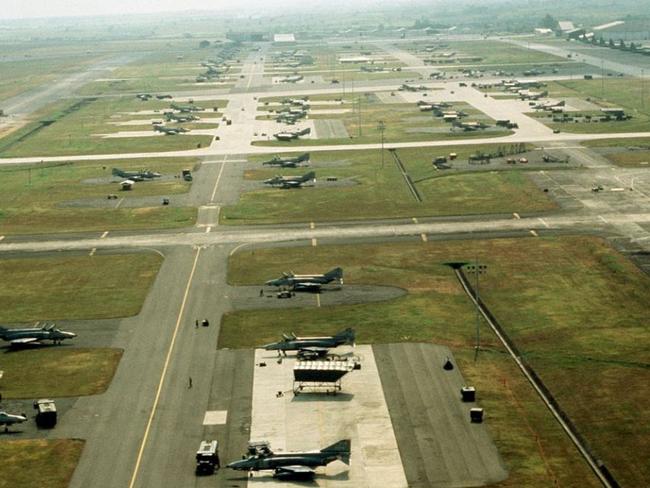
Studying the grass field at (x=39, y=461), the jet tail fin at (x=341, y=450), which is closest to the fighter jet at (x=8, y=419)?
the grass field at (x=39, y=461)

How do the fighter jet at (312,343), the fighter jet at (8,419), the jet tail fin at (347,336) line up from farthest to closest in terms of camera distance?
the jet tail fin at (347,336)
the fighter jet at (312,343)
the fighter jet at (8,419)

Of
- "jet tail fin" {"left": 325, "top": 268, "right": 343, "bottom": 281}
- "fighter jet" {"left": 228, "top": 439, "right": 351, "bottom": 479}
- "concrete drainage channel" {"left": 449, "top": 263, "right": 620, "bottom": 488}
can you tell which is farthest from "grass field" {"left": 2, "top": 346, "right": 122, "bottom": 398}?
"concrete drainage channel" {"left": 449, "top": 263, "right": 620, "bottom": 488}

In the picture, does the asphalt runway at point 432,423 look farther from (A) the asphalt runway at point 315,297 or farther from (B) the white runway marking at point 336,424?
(A) the asphalt runway at point 315,297

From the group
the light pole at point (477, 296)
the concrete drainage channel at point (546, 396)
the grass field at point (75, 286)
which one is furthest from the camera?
the grass field at point (75, 286)

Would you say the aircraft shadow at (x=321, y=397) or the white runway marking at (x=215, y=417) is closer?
the white runway marking at (x=215, y=417)

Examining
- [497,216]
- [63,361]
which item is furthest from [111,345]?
[497,216]

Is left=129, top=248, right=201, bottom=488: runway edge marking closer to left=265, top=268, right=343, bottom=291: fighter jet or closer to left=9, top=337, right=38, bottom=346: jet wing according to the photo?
left=265, top=268, right=343, bottom=291: fighter jet

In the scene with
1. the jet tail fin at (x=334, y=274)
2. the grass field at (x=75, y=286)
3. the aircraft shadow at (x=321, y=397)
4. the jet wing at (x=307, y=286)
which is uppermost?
the aircraft shadow at (x=321, y=397)

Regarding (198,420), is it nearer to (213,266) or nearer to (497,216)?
(213,266)
